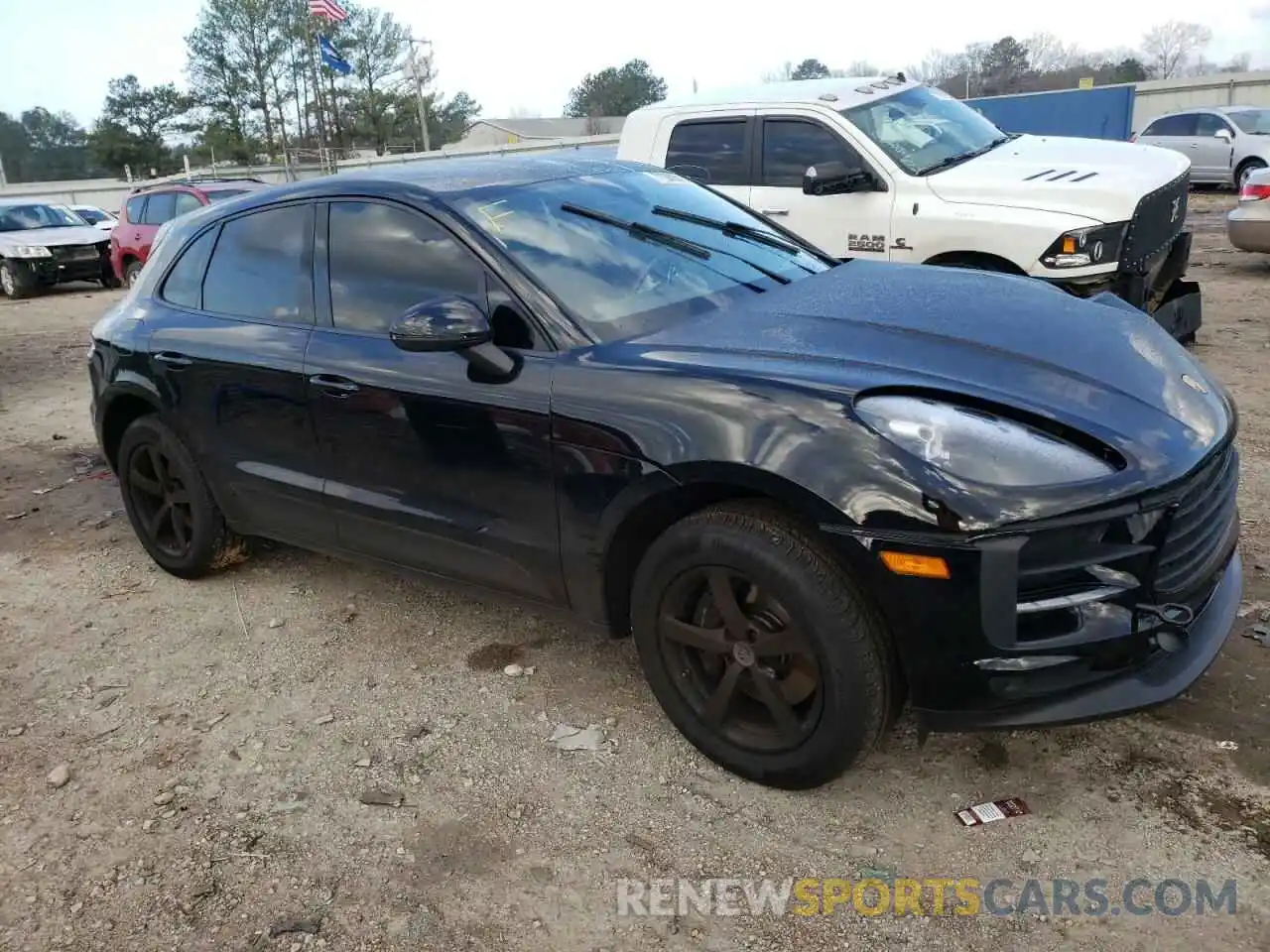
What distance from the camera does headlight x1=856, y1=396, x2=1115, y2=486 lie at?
2279 mm

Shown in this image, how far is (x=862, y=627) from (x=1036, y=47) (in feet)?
265

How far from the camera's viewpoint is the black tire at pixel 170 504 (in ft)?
13.9

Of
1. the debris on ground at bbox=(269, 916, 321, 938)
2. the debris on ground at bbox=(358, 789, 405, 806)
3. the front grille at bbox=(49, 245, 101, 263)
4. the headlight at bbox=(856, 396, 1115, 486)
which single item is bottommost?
the debris on ground at bbox=(269, 916, 321, 938)

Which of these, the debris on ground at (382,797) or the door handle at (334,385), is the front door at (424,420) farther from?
the debris on ground at (382,797)

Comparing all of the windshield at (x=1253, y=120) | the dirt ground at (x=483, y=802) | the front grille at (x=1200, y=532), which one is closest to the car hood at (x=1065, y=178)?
the dirt ground at (x=483, y=802)

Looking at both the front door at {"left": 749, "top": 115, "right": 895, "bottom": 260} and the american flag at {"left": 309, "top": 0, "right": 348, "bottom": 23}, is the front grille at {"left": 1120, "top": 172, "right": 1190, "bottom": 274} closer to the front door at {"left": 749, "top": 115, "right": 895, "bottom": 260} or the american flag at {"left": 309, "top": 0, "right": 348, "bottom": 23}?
the front door at {"left": 749, "top": 115, "right": 895, "bottom": 260}

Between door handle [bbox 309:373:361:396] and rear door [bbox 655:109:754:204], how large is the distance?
4.17 m

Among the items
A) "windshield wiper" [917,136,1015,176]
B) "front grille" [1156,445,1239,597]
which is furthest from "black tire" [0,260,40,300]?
"front grille" [1156,445,1239,597]

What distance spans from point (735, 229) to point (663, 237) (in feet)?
1.55

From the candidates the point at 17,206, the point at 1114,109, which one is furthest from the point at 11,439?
the point at 1114,109

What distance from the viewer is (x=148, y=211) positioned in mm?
14125

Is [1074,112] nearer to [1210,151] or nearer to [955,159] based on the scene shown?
[1210,151]

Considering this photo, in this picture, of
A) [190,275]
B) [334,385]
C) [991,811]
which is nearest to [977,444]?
[991,811]

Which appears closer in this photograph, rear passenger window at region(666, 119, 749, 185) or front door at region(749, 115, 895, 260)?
front door at region(749, 115, 895, 260)
